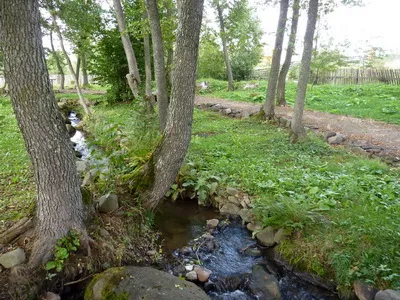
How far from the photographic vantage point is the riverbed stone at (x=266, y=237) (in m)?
4.05

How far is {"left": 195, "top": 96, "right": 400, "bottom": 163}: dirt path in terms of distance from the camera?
249 inches

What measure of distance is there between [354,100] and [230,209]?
30.2 ft

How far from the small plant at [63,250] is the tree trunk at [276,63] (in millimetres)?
7479

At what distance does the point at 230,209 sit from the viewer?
16.1 ft

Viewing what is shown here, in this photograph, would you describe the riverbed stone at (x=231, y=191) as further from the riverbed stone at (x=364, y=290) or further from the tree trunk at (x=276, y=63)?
the tree trunk at (x=276, y=63)

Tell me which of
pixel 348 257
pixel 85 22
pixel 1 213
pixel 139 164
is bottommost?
pixel 348 257

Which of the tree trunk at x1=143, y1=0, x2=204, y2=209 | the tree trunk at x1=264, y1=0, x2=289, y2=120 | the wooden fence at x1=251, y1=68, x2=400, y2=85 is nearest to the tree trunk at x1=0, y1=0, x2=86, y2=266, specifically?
the tree trunk at x1=143, y1=0, x2=204, y2=209

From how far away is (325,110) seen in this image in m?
10.7

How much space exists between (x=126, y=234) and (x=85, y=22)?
9.53 meters

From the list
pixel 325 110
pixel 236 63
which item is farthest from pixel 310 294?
pixel 236 63

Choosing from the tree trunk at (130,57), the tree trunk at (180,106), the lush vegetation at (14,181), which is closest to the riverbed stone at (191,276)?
the tree trunk at (180,106)

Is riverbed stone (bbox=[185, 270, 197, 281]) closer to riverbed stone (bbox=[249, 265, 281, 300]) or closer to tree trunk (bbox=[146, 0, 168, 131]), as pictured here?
riverbed stone (bbox=[249, 265, 281, 300])

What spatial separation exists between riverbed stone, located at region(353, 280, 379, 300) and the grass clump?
0.07m

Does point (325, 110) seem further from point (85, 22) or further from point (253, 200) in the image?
point (85, 22)
